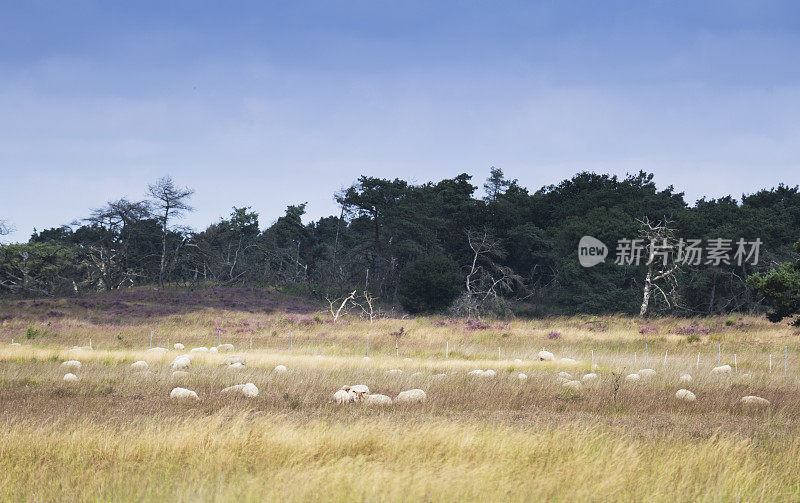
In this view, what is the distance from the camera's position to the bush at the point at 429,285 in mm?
42812

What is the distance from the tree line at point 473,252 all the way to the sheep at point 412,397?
97.1 feet

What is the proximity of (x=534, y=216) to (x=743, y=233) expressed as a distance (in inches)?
786

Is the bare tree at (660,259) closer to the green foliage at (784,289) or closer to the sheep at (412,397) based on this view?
the green foliage at (784,289)

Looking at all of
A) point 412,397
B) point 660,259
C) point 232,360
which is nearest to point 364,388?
point 412,397

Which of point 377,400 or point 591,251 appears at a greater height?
point 591,251

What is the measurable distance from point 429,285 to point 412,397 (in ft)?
105

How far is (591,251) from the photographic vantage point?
4397cm

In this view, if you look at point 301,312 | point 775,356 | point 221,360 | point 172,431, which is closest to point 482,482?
point 172,431

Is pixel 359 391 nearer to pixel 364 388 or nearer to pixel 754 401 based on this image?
pixel 364 388

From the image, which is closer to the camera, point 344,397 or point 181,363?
point 344,397

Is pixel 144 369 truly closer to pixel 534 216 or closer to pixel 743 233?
pixel 743 233

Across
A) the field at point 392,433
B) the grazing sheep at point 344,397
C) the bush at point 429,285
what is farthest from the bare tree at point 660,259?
the grazing sheep at point 344,397

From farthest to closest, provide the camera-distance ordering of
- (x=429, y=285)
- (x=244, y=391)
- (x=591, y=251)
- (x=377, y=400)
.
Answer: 1. (x=591, y=251)
2. (x=429, y=285)
3. (x=244, y=391)
4. (x=377, y=400)

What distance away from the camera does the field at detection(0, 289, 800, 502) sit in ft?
17.0
